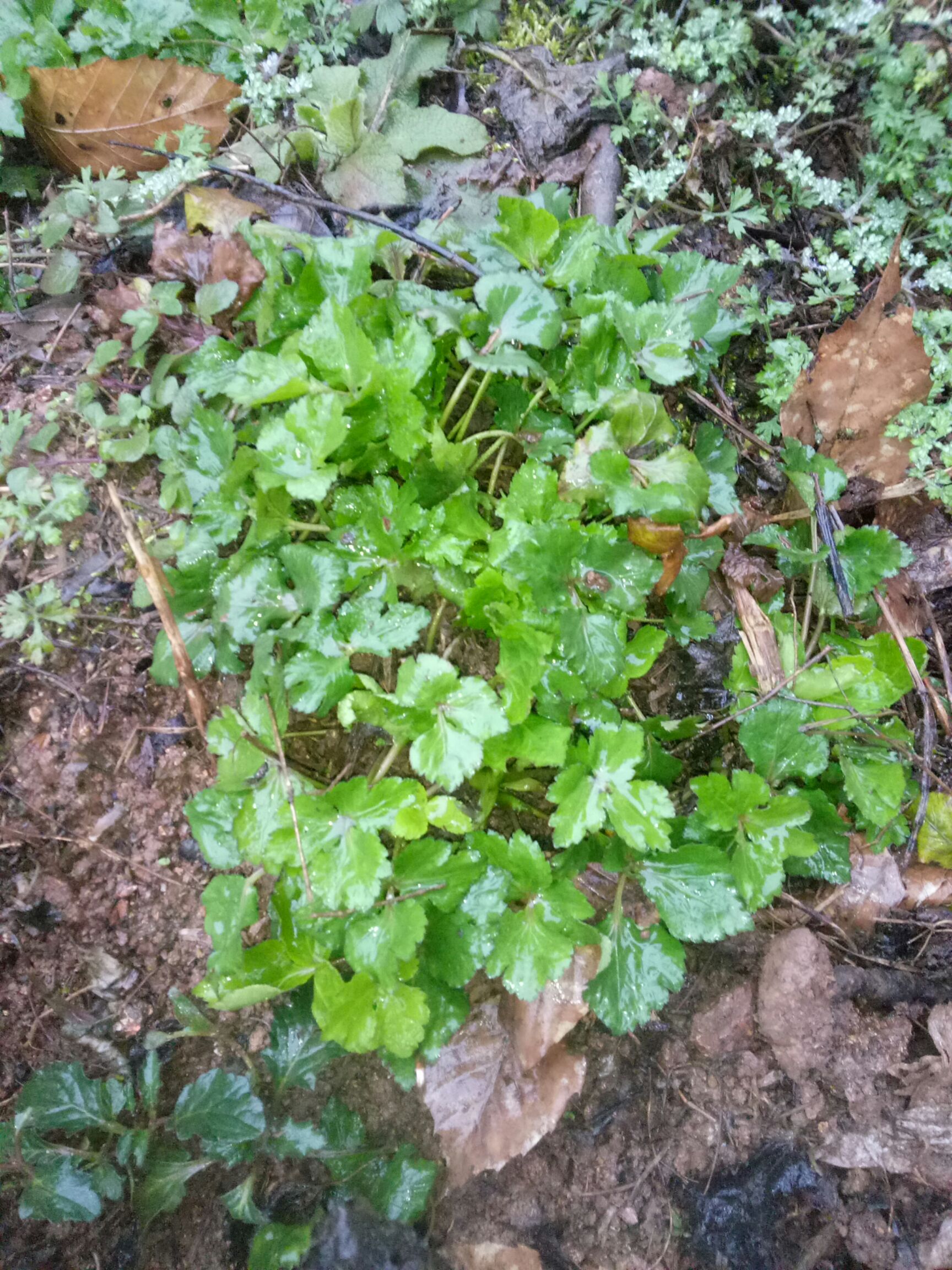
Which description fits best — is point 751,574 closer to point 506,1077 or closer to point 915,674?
point 915,674

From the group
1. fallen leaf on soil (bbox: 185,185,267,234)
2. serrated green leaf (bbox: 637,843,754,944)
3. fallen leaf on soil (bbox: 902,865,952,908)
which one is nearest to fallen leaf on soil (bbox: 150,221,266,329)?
fallen leaf on soil (bbox: 185,185,267,234)

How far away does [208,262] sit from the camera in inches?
83.4

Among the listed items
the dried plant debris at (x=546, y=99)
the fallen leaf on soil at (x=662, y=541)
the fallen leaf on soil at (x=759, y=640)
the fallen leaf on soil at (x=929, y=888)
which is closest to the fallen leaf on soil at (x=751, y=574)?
the fallen leaf on soil at (x=759, y=640)

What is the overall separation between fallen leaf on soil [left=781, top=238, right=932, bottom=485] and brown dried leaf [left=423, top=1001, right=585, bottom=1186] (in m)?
1.86

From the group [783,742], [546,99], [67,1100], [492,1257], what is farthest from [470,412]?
[492,1257]

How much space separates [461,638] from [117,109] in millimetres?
1860

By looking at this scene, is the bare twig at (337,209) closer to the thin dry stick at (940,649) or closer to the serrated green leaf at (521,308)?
the serrated green leaf at (521,308)

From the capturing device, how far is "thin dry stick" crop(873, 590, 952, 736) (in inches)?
84.6

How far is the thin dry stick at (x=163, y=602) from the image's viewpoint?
6.39 ft

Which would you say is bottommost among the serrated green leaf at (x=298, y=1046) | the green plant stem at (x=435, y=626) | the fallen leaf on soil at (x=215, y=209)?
the serrated green leaf at (x=298, y=1046)

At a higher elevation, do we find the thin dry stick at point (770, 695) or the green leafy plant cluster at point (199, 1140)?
the thin dry stick at point (770, 695)

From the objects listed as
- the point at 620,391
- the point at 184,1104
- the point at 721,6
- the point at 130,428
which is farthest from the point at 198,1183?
the point at 721,6

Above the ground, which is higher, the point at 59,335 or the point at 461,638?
the point at 59,335

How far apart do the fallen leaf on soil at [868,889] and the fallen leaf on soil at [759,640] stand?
547 millimetres
